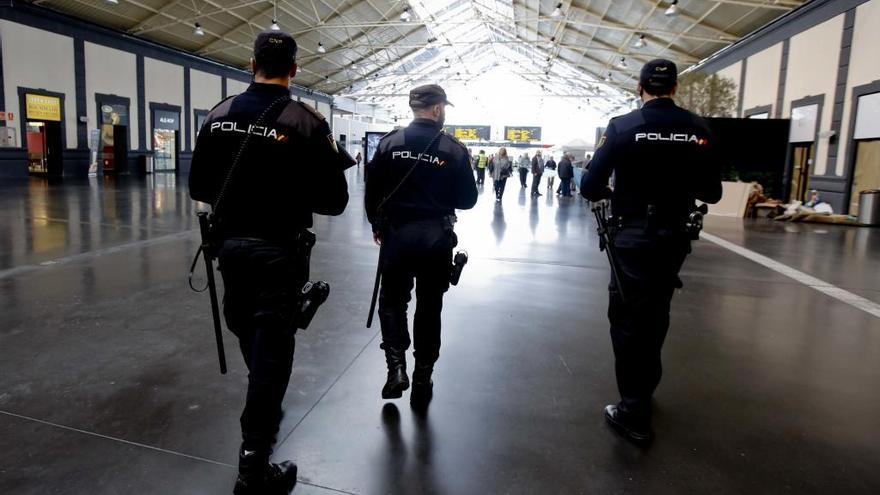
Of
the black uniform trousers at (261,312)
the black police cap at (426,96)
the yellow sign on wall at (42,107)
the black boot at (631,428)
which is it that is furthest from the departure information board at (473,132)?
the black uniform trousers at (261,312)

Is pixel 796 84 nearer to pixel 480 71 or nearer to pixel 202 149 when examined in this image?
pixel 202 149

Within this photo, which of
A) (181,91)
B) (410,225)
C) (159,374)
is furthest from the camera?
(181,91)

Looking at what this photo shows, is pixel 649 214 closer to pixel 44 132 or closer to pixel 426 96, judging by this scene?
pixel 426 96

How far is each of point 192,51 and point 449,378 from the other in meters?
25.3

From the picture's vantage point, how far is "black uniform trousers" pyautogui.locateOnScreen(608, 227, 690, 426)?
2518mm

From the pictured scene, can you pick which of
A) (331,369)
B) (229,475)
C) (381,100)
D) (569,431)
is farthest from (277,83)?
(381,100)

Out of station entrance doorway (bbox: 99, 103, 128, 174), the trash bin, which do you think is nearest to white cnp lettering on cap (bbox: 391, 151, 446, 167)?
the trash bin

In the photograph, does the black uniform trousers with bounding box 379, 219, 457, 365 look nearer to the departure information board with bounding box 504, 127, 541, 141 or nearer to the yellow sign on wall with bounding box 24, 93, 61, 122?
the yellow sign on wall with bounding box 24, 93, 61, 122

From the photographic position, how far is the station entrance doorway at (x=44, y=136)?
17109 millimetres

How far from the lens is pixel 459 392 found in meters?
2.97

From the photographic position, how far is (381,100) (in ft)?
158

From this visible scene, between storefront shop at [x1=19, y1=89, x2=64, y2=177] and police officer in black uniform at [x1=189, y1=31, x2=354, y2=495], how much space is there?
19.5 meters

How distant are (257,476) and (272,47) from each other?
1.60 meters

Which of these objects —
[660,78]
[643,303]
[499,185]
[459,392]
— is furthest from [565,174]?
[643,303]
